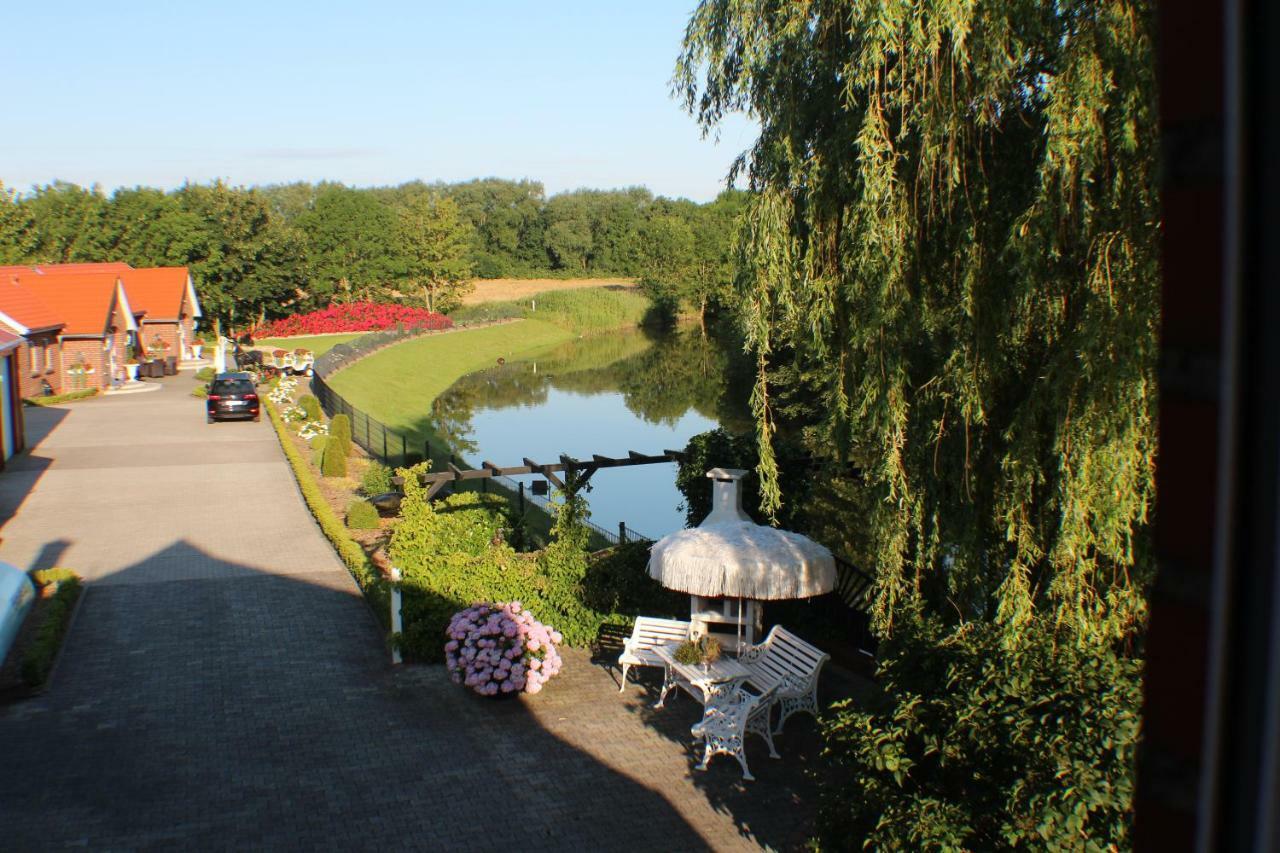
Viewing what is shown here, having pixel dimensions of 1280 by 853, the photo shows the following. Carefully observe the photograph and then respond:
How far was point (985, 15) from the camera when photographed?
775cm

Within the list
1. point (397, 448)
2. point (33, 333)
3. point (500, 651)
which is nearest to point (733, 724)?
point (500, 651)

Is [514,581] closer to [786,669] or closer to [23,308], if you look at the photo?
[786,669]

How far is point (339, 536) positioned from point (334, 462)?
642 centimetres

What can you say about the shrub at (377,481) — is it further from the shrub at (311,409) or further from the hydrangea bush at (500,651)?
the hydrangea bush at (500,651)

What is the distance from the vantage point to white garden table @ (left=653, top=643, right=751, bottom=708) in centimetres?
1066

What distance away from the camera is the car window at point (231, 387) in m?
32.2

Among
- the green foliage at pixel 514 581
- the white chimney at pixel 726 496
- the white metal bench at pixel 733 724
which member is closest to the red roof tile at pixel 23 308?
the green foliage at pixel 514 581

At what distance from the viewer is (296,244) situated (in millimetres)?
65625

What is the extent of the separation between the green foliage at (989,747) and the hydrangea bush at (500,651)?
431 centimetres

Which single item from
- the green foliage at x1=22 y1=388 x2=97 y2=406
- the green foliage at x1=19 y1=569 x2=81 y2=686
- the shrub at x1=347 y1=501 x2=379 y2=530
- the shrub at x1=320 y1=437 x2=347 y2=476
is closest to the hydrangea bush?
the green foliage at x1=19 y1=569 x2=81 y2=686

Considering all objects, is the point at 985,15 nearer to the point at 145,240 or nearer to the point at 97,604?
the point at 97,604

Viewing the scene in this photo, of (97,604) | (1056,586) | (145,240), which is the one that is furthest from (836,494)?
(145,240)

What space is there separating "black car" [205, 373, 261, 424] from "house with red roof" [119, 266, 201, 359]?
16664 millimetres

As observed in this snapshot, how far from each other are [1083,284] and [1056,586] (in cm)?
218
